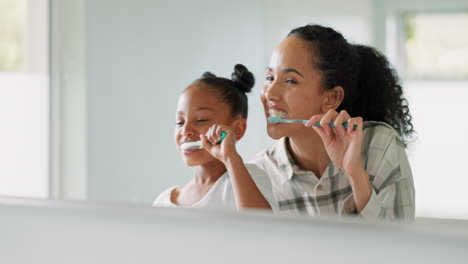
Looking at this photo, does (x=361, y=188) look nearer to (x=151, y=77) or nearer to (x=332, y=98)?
(x=332, y=98)

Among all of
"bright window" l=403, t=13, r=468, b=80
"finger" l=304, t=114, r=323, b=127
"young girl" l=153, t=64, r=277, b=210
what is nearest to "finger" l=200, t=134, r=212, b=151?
"young girl" l=153, t=64, r=277, b=210

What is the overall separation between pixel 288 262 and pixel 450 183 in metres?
0.17

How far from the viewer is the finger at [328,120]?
2.09 feet

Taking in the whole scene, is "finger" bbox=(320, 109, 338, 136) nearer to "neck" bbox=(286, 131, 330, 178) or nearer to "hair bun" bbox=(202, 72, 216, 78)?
"neck" bbox=(286, 131, 330, 178)

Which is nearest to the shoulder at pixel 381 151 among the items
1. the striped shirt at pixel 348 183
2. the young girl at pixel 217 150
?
the striped shirt at pixel 348 183

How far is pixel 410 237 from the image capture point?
1.87ft

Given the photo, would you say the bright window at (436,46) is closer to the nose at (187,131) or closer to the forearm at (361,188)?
the forearm at (361,188)

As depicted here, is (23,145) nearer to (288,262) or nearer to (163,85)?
(163,85)

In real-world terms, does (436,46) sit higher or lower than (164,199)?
higher

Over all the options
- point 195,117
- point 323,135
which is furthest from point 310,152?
point 195,117

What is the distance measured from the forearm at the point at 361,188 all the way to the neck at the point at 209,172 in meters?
0.15

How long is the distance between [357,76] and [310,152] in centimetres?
9

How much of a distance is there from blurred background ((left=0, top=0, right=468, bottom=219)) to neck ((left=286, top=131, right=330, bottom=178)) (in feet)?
0.12

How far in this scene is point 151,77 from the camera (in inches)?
28.2
